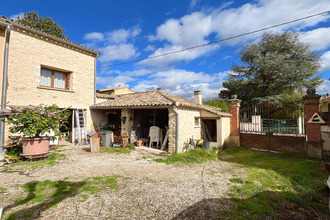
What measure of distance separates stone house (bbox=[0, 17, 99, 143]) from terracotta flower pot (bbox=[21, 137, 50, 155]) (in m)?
2.31

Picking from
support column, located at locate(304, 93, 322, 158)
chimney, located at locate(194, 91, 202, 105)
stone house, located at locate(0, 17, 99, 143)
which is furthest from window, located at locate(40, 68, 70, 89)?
support column, located at locate(304, 93, 322, 158)

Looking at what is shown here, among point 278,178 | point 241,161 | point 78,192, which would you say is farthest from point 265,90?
point 78,192

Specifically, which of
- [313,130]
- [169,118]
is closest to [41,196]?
[169,118]

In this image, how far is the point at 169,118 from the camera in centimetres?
856

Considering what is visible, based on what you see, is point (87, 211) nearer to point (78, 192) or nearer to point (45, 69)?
point (78, 192)

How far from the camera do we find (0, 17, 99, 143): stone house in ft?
26.4

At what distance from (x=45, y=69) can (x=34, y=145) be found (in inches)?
213

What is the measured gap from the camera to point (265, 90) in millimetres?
19469

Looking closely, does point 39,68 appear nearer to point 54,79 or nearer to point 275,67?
point 54,79

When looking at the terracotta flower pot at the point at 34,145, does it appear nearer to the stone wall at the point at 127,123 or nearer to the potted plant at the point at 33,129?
the potted plant at the point at 33,129

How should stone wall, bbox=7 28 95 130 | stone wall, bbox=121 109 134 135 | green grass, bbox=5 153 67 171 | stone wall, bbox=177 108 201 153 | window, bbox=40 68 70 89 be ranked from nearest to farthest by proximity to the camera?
green grass, bbox=5 153 67 171, stone wall, bbox=7 28 95 130, stone wall, bbox=177 108 201 153, window, bbox=40 68 70 89, stone wall, bbox=121 109 134 135

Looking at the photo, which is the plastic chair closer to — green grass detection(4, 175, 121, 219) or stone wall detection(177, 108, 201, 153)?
stone wall detection(177, 108, 201, 153)

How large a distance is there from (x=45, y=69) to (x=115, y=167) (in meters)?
7.94

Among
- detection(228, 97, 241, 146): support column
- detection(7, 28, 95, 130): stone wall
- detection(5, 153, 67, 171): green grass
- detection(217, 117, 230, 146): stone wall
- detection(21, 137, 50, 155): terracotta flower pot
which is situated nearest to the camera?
detection(5, 153, 67, 171): green grass
